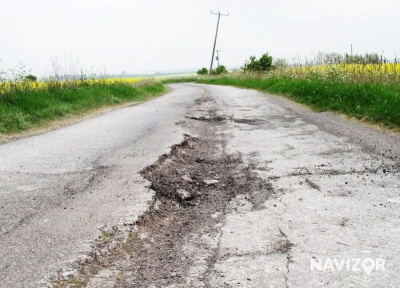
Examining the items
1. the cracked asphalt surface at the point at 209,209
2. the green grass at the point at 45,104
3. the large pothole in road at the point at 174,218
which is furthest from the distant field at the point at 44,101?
the large pothole in road at the point at 174,218

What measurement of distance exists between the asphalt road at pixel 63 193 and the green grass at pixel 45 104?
1.40m

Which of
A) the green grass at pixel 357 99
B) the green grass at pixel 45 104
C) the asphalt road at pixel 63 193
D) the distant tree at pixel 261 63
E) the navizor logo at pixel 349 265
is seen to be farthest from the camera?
the distant tree at pixel 261 63

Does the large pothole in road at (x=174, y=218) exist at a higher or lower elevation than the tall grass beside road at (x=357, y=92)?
lower

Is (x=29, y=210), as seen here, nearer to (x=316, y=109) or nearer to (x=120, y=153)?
(x=120, y=153)

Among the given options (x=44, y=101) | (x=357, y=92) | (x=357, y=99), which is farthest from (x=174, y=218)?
(x=44, y=101)

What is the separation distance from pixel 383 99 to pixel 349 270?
229 inches

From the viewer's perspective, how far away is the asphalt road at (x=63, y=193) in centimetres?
224

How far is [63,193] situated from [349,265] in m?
2.42

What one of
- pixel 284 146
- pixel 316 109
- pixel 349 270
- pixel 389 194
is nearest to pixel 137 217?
pixel 349 270

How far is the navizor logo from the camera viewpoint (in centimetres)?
196

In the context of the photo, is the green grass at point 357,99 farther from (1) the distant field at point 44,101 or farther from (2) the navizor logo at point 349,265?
(1) the distant field at point 44,101

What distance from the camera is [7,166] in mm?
4398

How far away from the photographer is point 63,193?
133 inches

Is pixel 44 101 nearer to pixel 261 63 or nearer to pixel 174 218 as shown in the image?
pixel 174 218
